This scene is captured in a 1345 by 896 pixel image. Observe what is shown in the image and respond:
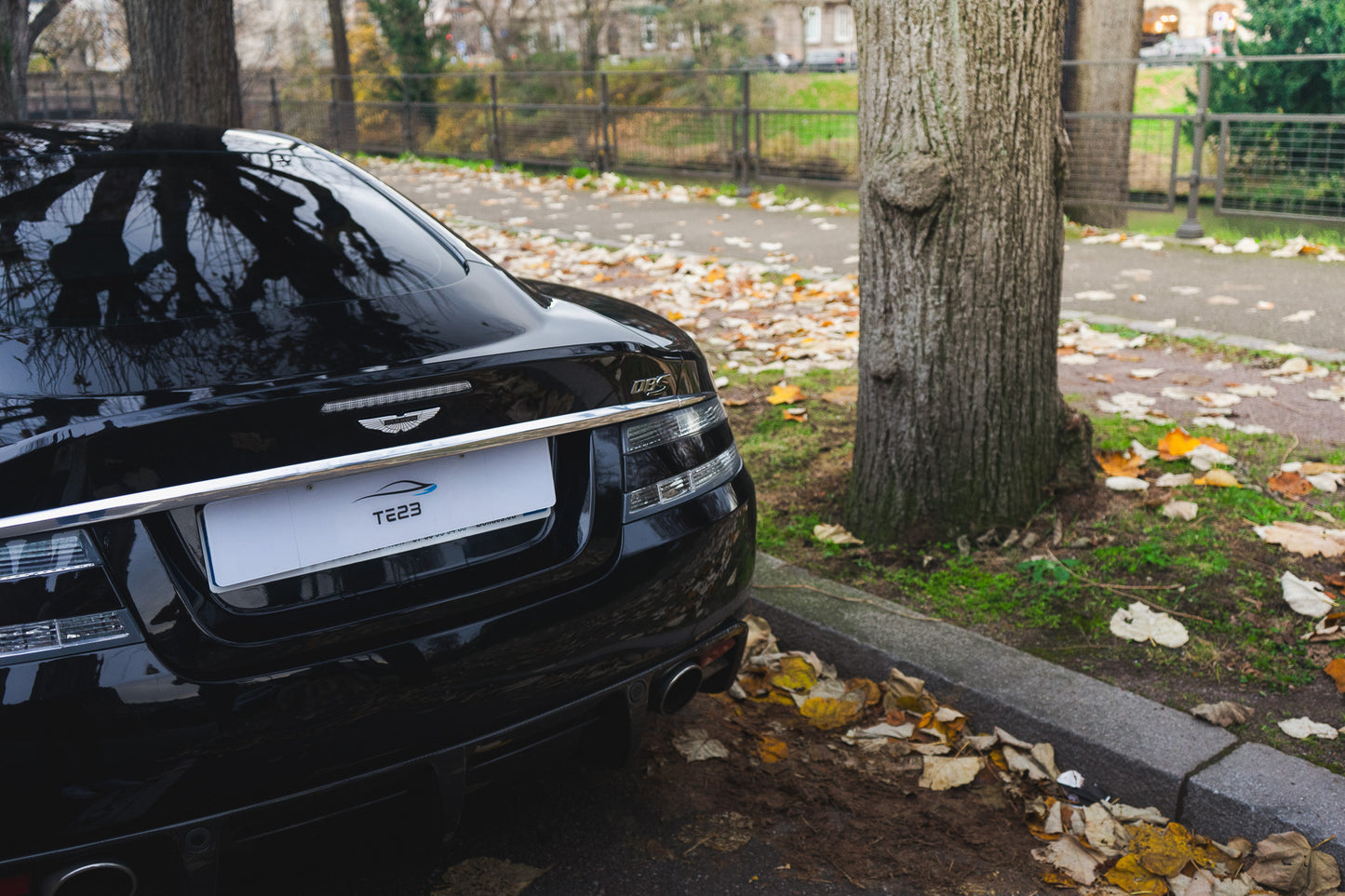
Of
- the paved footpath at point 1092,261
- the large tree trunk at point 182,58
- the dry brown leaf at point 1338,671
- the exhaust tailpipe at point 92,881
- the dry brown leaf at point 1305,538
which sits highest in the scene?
the large tree trunk at point 182,58

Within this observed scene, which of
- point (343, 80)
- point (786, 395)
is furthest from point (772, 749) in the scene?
point (343, 80)

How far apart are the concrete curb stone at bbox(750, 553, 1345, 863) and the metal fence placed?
5676 millimetres

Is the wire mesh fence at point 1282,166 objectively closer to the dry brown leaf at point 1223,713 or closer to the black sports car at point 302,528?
the dry brown leaf at point 1223,713

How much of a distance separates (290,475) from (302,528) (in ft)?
0.31

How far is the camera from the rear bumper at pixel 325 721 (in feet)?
5.48

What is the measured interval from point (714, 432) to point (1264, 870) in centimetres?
143

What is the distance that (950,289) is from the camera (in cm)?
347

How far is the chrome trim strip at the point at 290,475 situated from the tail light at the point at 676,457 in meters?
0.08

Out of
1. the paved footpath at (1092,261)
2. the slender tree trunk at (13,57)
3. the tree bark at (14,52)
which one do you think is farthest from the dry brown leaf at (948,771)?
the tree bark at (14,52)

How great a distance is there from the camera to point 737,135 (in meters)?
13.2

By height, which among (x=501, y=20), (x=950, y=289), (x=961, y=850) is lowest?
(x=961, y=850)

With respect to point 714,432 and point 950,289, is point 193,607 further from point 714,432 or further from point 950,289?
point 950,289

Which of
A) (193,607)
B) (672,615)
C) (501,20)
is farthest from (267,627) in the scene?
(501,20)

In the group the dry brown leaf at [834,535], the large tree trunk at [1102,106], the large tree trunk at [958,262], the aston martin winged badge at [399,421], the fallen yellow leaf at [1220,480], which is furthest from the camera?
the large tree trunk at [1102,106]
